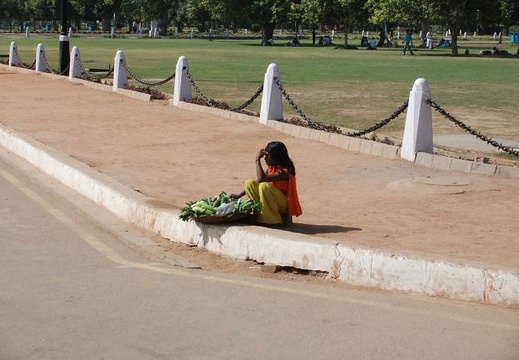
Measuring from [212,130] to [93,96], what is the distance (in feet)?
28.1

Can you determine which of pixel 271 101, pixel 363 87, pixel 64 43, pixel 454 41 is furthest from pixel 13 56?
pixel 454 41

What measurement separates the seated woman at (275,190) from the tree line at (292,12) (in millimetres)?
54537

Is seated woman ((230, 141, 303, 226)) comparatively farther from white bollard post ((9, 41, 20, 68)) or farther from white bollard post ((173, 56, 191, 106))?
white bollard post ((9, 41, 20, 68))

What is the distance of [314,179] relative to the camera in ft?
43.4

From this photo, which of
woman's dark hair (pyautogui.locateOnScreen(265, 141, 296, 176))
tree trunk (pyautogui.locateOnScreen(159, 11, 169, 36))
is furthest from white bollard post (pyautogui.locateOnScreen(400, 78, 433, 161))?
tree trunk (pyautogui.locateOnScreen(159, 11, 169, 36))

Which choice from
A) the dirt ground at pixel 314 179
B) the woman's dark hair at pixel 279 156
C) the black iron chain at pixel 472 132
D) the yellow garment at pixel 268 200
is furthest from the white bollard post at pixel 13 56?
the yellow garment at pixel 268 200

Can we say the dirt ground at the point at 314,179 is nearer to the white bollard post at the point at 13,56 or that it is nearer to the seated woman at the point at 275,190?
the seated woman at the point at 275,190

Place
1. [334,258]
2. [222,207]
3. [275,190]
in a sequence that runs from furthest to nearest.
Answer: [275,190], [222,207], [334,258]

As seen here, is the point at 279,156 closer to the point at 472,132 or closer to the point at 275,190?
the point at 275,190

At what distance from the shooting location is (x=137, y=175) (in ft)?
44.4

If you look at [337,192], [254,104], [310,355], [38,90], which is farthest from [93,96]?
[310,355]

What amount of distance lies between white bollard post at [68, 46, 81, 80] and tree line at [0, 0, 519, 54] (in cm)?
3509

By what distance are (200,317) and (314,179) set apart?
6.40 m

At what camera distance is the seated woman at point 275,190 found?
9492 mm
